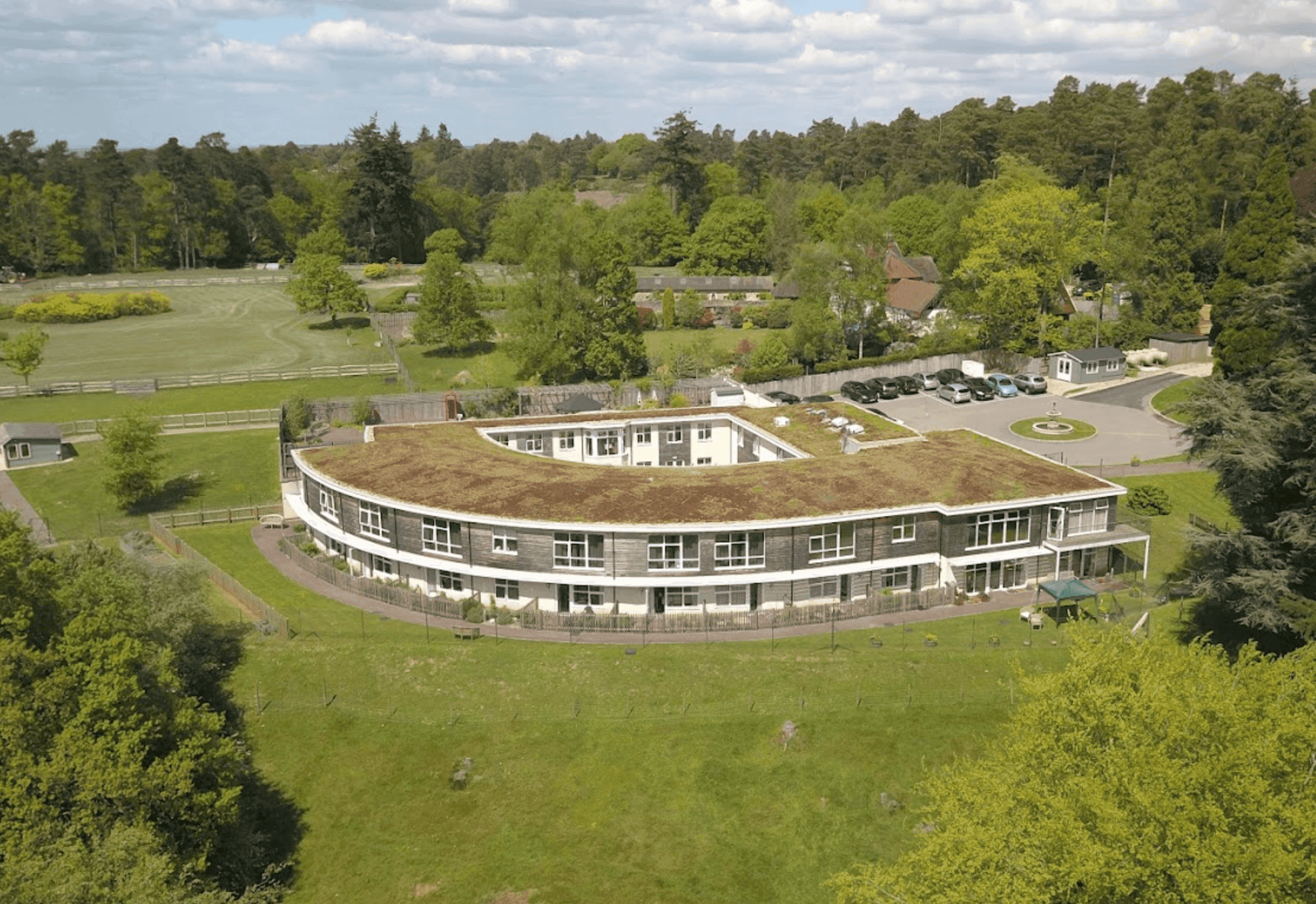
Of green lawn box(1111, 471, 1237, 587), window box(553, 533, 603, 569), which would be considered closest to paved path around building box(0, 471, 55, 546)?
window box(553, 533, 603, 569)

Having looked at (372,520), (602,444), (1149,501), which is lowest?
(1149,501)

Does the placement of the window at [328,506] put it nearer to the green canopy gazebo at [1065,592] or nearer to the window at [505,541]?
the window at [505,541]

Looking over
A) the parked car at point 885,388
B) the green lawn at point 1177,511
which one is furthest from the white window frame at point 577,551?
the parked car at point 885,388

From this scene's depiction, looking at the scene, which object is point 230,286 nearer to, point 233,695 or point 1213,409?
point 233,695

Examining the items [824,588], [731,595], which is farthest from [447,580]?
[824,588]

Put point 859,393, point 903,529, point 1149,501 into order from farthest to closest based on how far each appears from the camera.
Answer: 1. point 859,393
2. point 1149,501
3. point 903,529

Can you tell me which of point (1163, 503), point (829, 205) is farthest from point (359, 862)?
point (829, 205)

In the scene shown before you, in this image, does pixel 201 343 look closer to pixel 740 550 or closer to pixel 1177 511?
pixel 740 550

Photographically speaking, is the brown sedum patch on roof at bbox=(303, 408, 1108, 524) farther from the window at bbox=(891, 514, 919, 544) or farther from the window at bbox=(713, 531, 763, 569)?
the window at bbox=(713, 531, 763, 569)
